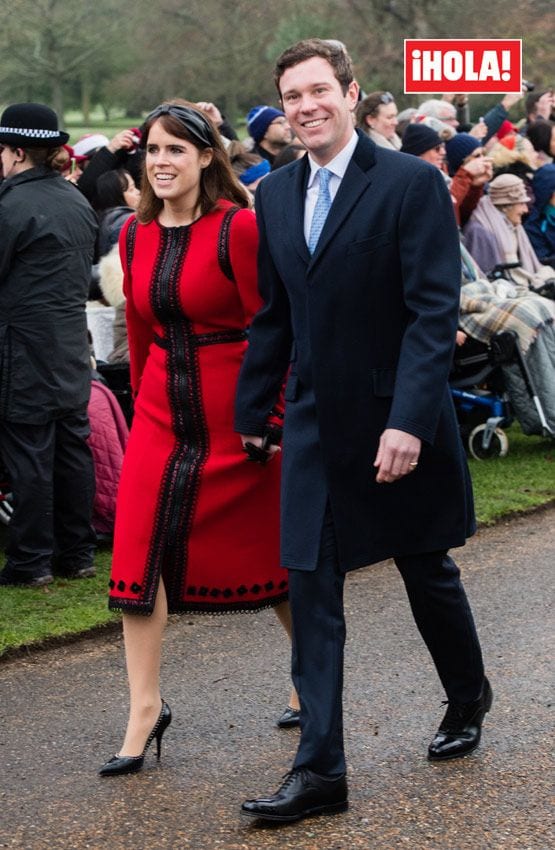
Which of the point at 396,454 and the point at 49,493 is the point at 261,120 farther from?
the point at 396,454

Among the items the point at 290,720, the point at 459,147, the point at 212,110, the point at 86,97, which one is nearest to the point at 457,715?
the point at 290,720

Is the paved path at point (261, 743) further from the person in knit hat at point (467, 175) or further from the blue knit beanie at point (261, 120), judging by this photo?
the blue knit beanie at point (261, 120)

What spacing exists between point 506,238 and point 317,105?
668 centimetres

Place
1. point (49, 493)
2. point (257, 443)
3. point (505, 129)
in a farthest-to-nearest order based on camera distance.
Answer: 1. point (505, 129)
2. point (49, 493)
3. point (257, 443)

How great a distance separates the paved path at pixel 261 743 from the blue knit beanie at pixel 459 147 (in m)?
4.75

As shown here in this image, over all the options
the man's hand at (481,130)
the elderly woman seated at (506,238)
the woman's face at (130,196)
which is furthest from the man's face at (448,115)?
the woman's face at (130,196)

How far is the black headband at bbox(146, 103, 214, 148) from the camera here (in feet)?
14.3

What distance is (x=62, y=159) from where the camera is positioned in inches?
263

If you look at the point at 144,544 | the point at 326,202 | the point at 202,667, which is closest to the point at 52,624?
the point at 202,667

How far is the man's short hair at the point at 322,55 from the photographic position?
154 inches

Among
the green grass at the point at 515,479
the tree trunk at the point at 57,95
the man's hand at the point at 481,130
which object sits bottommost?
the green grass at the point at 515,479

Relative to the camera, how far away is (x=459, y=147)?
10414mm

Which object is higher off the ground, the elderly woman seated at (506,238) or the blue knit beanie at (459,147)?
the blue knit beanie at (459,147)

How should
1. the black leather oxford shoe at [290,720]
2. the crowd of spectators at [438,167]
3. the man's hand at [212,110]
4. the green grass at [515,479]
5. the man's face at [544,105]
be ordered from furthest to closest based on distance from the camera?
the man's face at [544,105], the man's hand at [212,110], the crowd of spectators at [438,167], the green grass at [515,479], the black leather oxford shoe at [290,720]
